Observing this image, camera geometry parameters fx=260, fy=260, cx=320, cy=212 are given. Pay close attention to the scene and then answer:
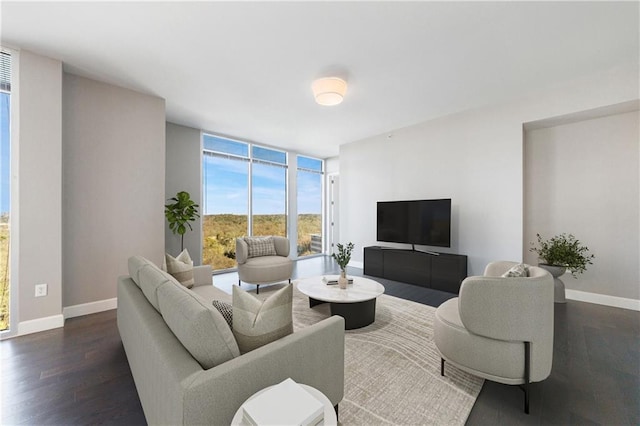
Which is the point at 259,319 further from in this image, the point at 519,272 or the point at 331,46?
the point at 331,46

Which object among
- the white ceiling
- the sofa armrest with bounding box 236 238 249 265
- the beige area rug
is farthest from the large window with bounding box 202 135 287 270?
the beige area rug

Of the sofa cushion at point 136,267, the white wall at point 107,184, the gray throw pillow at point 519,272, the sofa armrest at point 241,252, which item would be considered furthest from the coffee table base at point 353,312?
the white wall at point 107,184

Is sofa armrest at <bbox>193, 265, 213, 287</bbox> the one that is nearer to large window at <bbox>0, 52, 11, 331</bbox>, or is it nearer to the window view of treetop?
large window at <bbox>0, 52, 11, 331</bbox>

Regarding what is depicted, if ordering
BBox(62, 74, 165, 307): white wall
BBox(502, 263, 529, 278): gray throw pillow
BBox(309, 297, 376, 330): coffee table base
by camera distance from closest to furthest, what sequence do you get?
1. BBox(502, 263, 529, 278): gray throw pillow
2. BBox(309, 297, 376, 330): coffee table base
3. BBox(62, 74, 165, 307): white wall

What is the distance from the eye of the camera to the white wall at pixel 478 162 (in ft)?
10.8

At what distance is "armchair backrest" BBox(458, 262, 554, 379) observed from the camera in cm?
154

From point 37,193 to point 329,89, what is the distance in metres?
3.28

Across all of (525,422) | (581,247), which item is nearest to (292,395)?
(525,422)

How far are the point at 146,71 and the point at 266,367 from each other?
3471 mm

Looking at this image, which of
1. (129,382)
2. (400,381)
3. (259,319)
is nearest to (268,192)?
(129,382)

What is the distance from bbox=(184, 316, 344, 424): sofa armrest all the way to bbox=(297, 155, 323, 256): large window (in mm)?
5650

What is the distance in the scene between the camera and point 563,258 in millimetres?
3357

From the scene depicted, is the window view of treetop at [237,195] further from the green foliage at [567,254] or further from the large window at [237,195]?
the green foliage at [567,254]

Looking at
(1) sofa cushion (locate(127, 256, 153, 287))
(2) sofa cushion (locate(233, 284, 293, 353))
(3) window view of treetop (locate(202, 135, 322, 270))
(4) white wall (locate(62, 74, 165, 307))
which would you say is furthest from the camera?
(3) window view of treetop (locate(202, 135, 322, 270))
